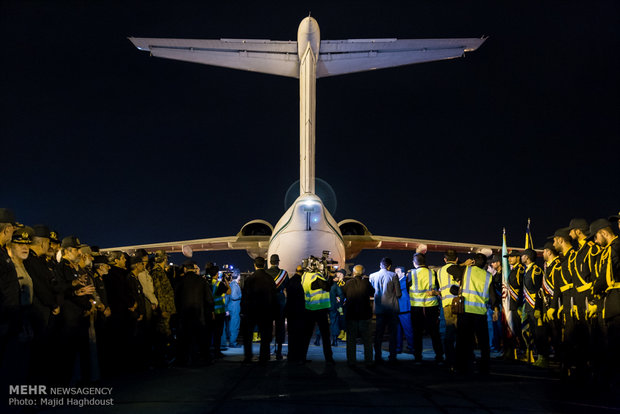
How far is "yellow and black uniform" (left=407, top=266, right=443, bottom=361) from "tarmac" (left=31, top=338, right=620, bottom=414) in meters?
0.65

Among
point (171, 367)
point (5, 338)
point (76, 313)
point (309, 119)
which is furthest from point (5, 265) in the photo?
point (309, 119)

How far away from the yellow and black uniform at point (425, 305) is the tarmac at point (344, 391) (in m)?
0.65

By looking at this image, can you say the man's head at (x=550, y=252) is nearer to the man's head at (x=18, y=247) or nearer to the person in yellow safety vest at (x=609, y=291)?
the person in yellow safety vest at (x=609, y=291)

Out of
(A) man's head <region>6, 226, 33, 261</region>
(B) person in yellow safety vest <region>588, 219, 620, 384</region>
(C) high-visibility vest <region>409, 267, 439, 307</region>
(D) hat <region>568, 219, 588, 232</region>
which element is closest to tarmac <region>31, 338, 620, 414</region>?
(B) person in yellow safety vest <region>588, 219, 620, 384</region>

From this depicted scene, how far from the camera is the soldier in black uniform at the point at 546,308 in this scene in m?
8.19

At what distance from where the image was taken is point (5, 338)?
4691 mm

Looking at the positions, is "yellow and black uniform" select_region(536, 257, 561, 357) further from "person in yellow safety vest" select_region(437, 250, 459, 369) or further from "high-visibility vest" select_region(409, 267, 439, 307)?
"high-visibility vest" select_region(409, 267, 439, 307)

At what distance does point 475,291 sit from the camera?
7797mm

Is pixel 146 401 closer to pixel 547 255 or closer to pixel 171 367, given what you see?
pixel 171 367

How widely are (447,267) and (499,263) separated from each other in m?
3.92

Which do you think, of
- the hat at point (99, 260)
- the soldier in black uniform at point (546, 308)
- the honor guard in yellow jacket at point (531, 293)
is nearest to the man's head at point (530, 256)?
the honor guard in yellow jacket at point (531, 293)

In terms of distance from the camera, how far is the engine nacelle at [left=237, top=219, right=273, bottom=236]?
2112cm

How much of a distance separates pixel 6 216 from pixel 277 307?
15.3 ft

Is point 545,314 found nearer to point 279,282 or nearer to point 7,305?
point 279,282
